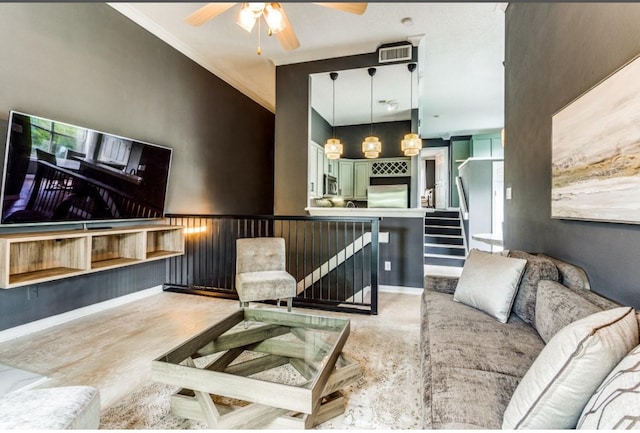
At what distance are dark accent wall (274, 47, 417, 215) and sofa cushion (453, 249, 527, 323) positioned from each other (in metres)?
2.75

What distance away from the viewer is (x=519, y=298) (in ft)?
6.08

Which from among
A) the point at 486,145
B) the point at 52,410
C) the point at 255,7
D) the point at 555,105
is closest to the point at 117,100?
the point at 255,7

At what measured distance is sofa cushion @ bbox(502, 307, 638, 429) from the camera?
854 millimetres

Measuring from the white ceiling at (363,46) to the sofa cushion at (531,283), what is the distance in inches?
112

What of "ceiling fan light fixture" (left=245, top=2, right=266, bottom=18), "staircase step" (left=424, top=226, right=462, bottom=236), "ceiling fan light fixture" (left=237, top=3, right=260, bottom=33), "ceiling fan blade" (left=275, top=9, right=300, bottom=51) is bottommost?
"staircase step" (left=424, top=226, right=462, bottom=236)

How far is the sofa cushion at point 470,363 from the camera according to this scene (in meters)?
1.02

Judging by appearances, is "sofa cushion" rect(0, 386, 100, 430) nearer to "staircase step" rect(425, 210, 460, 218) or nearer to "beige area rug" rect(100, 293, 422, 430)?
"beige area rug" rect(100, 293, 422, 430)

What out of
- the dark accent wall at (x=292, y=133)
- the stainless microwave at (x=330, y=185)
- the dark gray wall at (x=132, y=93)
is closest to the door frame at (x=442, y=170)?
the stainless microwave at (x=330, y=185)

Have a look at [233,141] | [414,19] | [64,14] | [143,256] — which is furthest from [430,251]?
[64,14]

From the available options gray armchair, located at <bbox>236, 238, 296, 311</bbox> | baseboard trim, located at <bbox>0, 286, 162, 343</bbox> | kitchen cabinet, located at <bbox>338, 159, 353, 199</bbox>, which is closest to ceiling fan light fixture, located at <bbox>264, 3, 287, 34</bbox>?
gray armchair, located at <bbox>236, 238, 296, 311</bbox>

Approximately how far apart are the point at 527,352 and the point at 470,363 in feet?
1.10

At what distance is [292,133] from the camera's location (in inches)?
178

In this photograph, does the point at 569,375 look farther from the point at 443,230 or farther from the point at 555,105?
the point at 443,230

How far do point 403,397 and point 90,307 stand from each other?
3.13 metres
